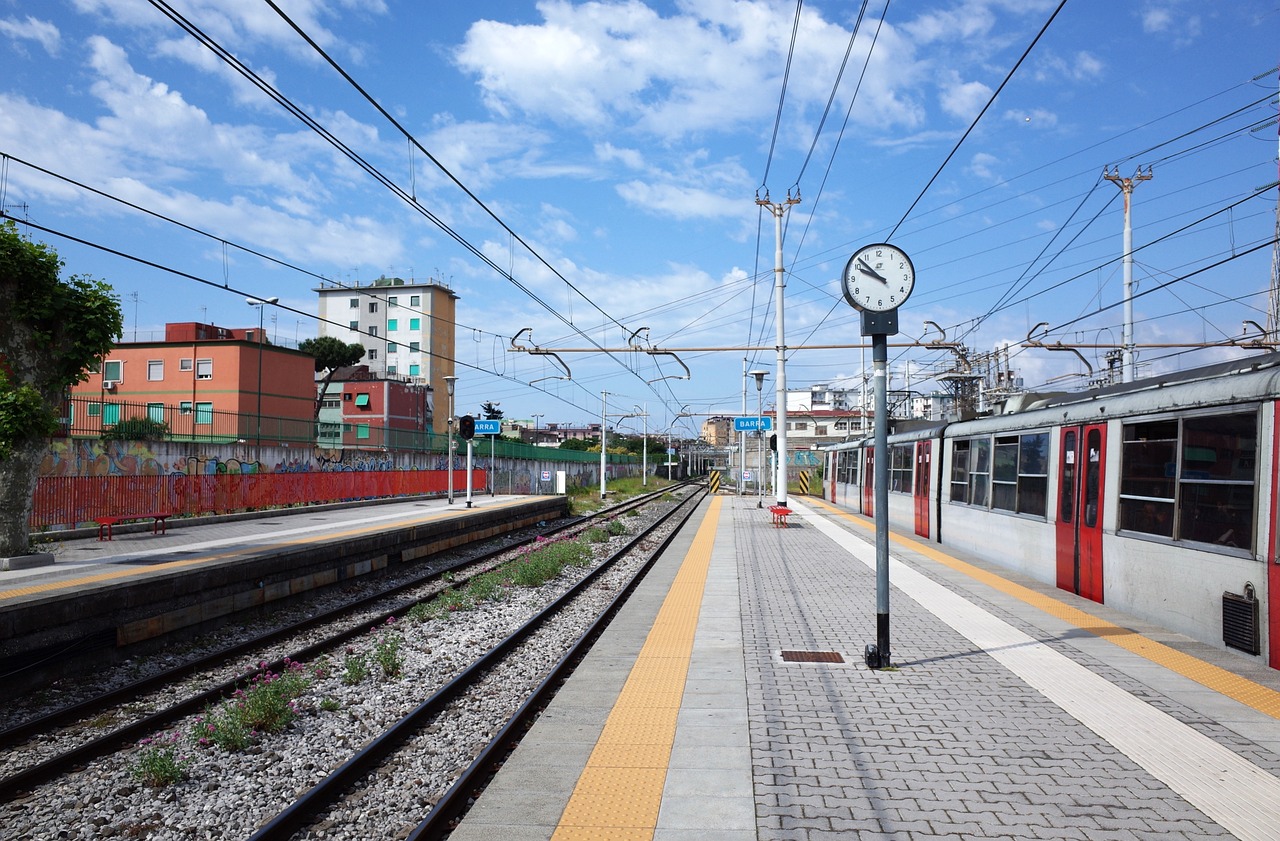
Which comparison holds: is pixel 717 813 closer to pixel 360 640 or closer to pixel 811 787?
pixel 811 787

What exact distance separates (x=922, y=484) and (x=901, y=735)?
15537 mm

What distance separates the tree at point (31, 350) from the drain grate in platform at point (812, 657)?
10.9 meters

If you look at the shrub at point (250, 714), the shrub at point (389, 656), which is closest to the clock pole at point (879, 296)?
the shrub at point (389, 656)

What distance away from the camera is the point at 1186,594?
8469 millimetres

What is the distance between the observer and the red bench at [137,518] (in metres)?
17.1

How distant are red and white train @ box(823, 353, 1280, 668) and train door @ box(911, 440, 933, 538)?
387 centimetres

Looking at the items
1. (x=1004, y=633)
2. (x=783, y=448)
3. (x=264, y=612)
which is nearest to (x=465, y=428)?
(x=783, y=448)

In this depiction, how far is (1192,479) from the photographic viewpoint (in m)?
8.37

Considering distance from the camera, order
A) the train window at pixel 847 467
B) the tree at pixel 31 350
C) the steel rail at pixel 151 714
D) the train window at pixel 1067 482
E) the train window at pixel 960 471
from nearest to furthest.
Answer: the steel rail at pixel 151 714 < the train window at pixel 1067 482 < the tree at pixel 31 350 < the train window at pixel 960 471 < the train window at pixel 847 467

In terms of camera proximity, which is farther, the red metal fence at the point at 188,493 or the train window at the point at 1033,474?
the red metal fence at the point at 188,493

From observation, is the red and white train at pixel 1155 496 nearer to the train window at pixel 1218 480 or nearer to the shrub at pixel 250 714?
the train window at pixel 1218 480

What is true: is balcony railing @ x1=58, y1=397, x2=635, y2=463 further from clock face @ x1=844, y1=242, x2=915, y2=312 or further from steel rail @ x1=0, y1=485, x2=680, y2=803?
clock face @ x1=844, y1=242, x2=915, y2=312

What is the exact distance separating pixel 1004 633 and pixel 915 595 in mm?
2490

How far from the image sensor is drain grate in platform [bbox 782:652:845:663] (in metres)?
7.99
